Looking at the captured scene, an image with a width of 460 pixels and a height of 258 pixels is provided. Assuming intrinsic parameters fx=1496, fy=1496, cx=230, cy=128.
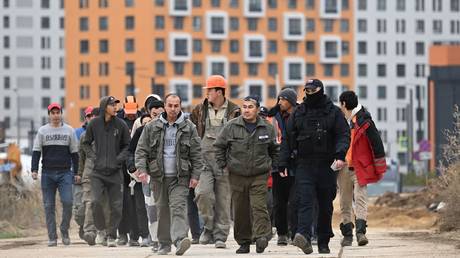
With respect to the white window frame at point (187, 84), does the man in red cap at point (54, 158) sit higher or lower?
lower

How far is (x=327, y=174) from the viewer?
17.1m

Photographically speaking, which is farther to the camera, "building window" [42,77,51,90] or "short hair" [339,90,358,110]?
"building window" [42,77,51,90]

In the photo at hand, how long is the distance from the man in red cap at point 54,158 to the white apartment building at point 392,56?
14046 centimetres

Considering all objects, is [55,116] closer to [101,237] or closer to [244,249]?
[101,237]

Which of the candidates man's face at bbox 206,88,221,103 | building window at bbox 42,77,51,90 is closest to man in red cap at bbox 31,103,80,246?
man's face at bbox 206,88,221,103

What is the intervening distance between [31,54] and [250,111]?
166 metres

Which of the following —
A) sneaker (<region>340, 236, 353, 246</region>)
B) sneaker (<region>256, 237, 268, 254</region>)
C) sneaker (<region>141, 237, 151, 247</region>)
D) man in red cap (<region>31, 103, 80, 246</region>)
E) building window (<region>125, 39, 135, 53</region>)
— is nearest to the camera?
sneaker (<region>256, 237, 268, 254</region>)

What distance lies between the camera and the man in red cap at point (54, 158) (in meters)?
21.7

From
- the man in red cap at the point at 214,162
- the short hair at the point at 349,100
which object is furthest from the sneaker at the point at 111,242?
the short hair at the point at 349,100

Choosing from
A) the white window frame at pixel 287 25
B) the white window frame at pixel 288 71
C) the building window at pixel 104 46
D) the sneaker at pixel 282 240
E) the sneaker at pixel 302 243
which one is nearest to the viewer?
the sneaker at pixel 302 243

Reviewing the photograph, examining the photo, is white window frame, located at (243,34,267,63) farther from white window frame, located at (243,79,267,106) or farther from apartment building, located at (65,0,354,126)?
white window frame, located at (243,79,267,106)

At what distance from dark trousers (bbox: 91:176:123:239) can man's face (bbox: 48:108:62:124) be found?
1.64 metres

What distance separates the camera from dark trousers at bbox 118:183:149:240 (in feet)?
67.7

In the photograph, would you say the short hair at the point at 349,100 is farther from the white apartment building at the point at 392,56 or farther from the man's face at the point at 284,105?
the white apartment building at the point at 392,56
